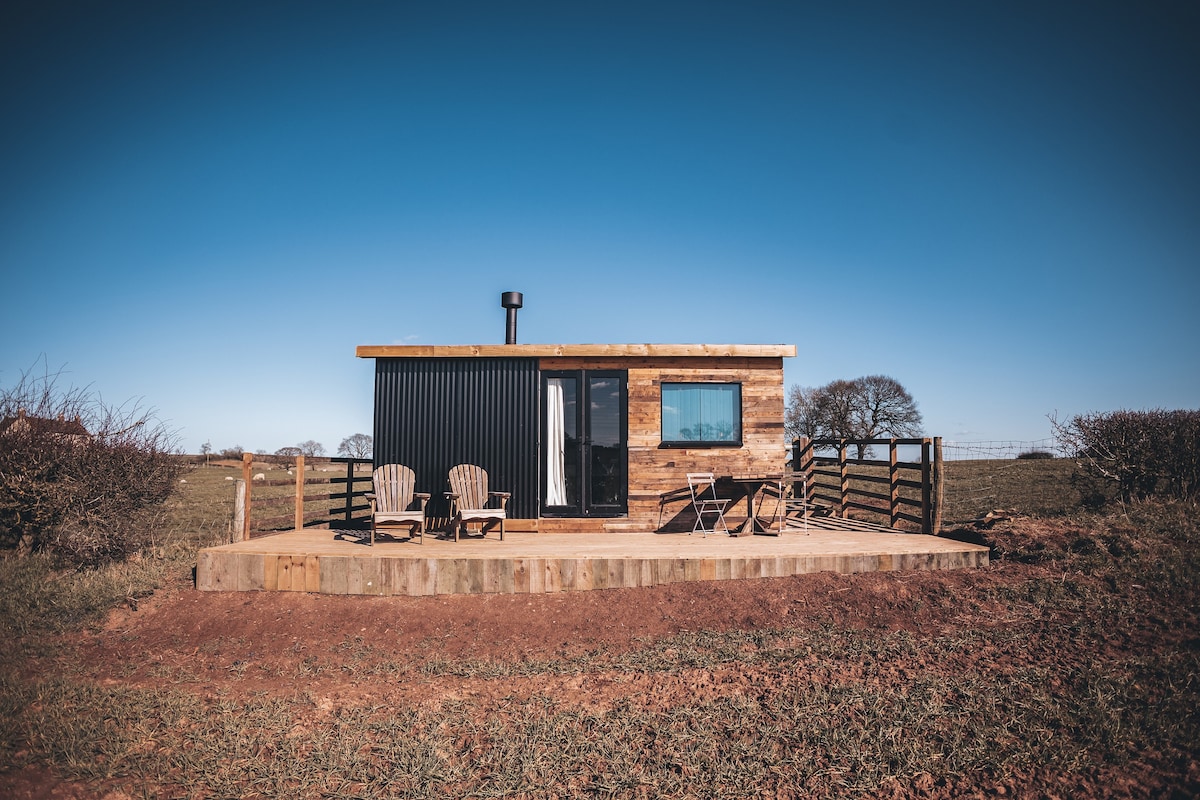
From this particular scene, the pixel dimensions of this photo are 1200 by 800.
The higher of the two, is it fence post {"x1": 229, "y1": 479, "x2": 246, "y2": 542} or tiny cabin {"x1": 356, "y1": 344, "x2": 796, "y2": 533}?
tiny cabin {"x1": 356, "y1": 344, "x2": 796, "y2": 533}

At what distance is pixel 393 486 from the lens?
24.8 ft

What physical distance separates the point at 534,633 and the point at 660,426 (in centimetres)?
359

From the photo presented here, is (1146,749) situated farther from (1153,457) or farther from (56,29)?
(56,29)

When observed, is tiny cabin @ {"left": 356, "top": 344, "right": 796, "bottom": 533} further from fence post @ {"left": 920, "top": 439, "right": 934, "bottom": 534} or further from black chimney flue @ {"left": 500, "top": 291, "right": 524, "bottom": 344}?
fence post @ {"left": 920, "top": 439, "right": 934, "bottom": 534}

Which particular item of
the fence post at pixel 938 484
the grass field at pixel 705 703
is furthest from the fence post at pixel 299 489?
the fence post at pixel 938 484

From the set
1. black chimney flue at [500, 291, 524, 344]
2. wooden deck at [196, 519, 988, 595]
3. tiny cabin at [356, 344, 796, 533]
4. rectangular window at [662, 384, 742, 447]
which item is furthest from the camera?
black chimney flue at [500, 291, 524, 344]

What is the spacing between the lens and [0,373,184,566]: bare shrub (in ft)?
23.1

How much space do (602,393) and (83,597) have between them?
19.1 ft

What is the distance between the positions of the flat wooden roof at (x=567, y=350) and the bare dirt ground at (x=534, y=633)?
3153 mm

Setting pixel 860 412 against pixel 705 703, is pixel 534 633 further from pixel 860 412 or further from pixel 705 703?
pixel 860 412

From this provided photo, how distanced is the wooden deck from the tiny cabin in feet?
5.03

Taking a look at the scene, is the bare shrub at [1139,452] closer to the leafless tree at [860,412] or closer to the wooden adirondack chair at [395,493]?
the wooden adirondack chair at [395,493]

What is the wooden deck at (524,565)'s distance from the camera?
5969 millimetres

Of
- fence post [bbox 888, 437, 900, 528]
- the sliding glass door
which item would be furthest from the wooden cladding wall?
fence post [bbox 888, 437, 900, 528]
